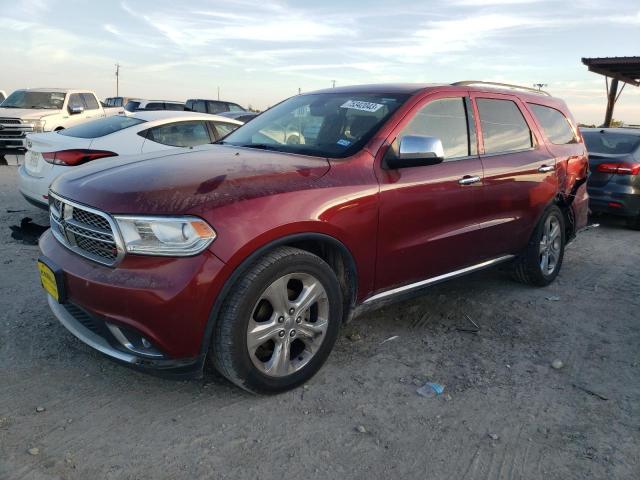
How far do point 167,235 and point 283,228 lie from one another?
1.86 ft

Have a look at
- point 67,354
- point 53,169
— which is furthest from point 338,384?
point 53,169

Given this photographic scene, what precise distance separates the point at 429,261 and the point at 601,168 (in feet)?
17.2

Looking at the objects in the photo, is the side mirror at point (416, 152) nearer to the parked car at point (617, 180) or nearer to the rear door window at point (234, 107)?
the parked car at point (617, 180)

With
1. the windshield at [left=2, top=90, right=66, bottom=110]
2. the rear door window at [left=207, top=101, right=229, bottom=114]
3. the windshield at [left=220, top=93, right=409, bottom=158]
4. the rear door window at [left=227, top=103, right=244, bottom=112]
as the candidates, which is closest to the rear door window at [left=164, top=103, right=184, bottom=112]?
the rear door window at [left=207, top=101, right=229, bottom=114]

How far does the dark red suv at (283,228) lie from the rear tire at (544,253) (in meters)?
0.46

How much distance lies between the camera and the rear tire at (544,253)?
186 inches

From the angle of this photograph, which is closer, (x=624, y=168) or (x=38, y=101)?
(x=624, y=168)

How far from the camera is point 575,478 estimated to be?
2.34 metres

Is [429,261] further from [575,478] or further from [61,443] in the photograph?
[61,443]

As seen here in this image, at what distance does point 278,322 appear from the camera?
2824 mm

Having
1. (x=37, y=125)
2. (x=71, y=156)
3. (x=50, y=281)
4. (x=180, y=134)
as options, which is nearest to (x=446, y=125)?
(x=50, y=281)

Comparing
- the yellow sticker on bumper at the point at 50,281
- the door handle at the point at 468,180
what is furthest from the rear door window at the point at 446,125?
the yellow sticker on bumper at the point at 50,281

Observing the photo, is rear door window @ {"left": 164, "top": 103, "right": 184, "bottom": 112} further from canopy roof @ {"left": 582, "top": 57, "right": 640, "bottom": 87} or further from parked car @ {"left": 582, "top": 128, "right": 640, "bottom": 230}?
parked car @ {"left": 582, "top": 128, "right": 640, "bottom": 230}

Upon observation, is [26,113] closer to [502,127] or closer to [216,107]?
[216,107]
